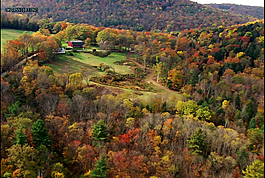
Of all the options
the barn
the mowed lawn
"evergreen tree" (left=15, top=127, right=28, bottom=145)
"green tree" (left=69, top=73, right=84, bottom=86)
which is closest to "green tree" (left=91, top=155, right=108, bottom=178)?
"evergreen tree" (left=15, top=127, right=28, bottom=145)

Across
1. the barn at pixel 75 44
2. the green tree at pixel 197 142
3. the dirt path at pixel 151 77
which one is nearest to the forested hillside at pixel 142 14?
the barn at pixel 75 44

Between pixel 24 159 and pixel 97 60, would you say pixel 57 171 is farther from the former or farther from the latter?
pixel 97 60

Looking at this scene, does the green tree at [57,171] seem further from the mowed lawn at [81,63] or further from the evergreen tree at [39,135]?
the mowed lawn at [81,63]

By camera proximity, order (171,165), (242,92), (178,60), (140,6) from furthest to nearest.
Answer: (140,6) → (178,60) → (242,92) → (171,165)

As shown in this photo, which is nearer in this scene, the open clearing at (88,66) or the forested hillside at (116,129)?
the forested hillside at (116,129)

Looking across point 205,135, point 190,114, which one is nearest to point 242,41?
point 190,114

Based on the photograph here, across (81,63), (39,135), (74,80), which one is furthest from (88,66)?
(39,135)

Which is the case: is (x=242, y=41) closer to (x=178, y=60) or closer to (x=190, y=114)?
(x=178, y=60)
